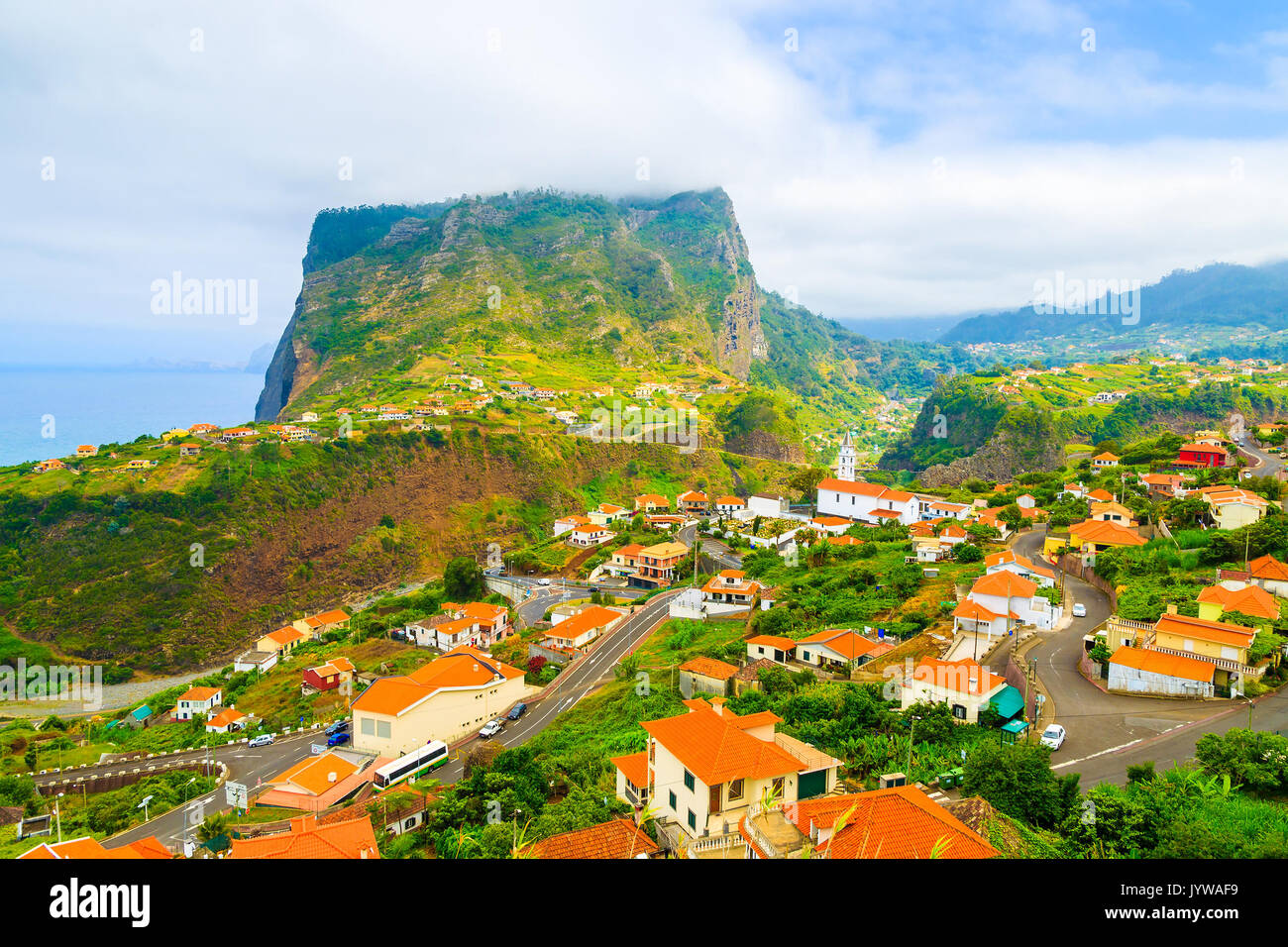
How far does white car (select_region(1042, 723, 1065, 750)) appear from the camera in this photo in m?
13.0

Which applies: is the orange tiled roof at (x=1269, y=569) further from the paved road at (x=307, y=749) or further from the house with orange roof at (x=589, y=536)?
the house with orange roof at (x=589, y=536)

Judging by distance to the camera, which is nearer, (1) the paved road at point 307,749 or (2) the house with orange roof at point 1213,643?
(2) the house with orange roof at point 1213,643

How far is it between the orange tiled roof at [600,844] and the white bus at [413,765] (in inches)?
421

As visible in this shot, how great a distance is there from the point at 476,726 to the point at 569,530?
29596mm

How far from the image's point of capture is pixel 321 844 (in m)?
11.3

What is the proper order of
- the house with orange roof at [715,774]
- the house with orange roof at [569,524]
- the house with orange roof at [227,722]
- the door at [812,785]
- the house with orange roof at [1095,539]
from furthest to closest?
1. the house with orange roof at [569,524]
2. the house with orange roof at [227,722]
3. the house with orange roof at [1095,539]
4. the door at [812,785]
5. the house with orange roof at [715,774]

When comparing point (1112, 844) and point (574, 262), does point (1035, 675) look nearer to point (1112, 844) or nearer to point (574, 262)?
Answer: point (1112, 844)

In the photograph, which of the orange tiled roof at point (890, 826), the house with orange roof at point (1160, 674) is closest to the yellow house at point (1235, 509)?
the house with orange roof at point (1160, 674)

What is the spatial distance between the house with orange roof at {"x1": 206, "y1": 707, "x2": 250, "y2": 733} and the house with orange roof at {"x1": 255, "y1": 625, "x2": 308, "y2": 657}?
33.3ft

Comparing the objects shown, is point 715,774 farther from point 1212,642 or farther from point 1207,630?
point 1207,630

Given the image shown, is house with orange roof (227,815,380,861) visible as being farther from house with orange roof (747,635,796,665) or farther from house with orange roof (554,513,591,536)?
house with orange roof (554,513,591,536)

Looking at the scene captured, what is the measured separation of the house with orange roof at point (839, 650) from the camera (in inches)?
784
